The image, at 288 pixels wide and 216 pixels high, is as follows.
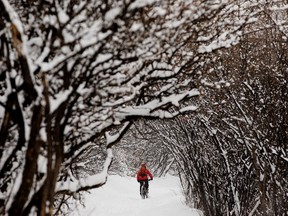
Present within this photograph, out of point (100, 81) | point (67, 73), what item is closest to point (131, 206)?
point (100, 81)

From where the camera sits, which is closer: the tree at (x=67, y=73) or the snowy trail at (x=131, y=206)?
the tree at (x=67, y=73)

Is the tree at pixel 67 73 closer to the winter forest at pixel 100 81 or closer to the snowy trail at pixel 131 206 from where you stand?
the winter forest at pixel 100 81

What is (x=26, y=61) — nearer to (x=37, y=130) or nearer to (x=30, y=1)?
(x=37, y=130)

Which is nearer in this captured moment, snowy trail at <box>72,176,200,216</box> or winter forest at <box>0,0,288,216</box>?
winter forest at <box>0,0,288,216</box>

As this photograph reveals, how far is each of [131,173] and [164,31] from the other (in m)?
33.8

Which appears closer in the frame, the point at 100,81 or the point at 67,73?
the point at 67,73

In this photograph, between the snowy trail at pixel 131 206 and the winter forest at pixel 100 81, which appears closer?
the winter forest at pixel 100 81

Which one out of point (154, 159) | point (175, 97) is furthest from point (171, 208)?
point (154, 159)

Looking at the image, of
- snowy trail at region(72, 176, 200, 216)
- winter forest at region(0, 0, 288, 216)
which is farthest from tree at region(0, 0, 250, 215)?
snowy trail at region(72, 176, 200, 216)

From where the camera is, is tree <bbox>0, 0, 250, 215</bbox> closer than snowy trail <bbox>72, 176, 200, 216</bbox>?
Yes

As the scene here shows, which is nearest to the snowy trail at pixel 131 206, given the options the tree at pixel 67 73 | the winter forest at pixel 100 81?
the winter forest at pixel 100 81

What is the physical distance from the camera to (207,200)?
10.7 m

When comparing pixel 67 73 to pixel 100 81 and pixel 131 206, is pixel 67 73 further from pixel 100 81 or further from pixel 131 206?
pixel 131 206

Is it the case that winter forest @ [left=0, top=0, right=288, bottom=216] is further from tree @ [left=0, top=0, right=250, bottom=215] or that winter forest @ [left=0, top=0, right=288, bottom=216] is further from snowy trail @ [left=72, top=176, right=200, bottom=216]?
snowy trail @ [left=72, top=176, right=200, bottom=216]
